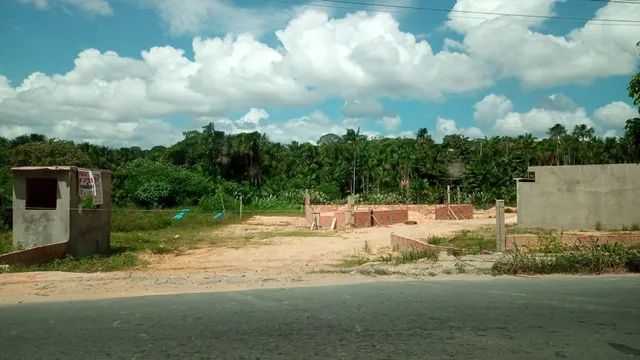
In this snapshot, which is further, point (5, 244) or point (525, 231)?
point (525, 231)

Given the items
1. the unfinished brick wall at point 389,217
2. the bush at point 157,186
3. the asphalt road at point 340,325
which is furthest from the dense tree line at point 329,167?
the asphalt road at point 340,325

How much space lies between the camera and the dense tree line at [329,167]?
49.3m

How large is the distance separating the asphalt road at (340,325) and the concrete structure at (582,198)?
1634cm

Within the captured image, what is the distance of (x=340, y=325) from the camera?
7.87 m

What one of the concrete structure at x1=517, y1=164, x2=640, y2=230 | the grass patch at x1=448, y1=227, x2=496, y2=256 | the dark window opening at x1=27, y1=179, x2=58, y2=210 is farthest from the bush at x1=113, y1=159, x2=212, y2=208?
the grass patch at x1=448, y1=227, x2=496, y2=256

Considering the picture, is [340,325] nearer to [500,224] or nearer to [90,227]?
[500,224]

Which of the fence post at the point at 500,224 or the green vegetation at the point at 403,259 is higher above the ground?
the fence post at the point at 500,224

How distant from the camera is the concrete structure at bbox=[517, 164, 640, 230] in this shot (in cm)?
2552

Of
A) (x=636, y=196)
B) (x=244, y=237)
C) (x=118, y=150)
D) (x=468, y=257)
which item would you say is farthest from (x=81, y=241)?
(x=118, y=150)

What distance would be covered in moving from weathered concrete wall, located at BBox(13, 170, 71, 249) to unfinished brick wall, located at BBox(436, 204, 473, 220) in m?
26.7

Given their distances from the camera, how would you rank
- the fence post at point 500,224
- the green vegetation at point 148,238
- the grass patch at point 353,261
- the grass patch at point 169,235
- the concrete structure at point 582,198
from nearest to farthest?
the grass patch at point 353,261, the green vegetation at point 148,238, the fence post at point 500,224, the grass patch at point 169,235, the concrete structure at point 582,198

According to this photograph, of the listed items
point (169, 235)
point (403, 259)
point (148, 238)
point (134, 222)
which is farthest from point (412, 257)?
point (134, 222)

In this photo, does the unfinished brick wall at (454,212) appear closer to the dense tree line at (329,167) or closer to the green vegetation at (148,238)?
the dense tree line at (329,167)

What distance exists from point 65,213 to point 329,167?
42.9 metres
